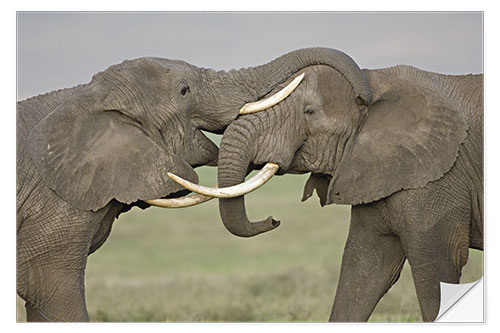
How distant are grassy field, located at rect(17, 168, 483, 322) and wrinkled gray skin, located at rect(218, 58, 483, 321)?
1.26ft

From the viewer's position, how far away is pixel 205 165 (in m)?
6.63

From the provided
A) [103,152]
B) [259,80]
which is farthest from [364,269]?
[103,152]

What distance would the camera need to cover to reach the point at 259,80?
6504 mm

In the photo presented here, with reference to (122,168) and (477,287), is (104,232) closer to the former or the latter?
(122,168)

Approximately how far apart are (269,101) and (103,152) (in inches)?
36.5

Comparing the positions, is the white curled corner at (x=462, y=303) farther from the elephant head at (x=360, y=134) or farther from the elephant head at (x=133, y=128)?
the elephant head at (x=133, y=128)

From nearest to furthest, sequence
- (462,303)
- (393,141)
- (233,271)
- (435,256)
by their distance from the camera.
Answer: (462,303)
(435,256)
(393,141)
(233,271)

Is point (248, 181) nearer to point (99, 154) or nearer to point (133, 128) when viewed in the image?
point (133, 128)

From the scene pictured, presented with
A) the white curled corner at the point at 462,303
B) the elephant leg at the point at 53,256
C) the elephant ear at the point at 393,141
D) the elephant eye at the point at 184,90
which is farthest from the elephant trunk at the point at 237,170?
the white curled corner at the point at 462,303

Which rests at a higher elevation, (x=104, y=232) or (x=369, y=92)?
(x=369, y=92)

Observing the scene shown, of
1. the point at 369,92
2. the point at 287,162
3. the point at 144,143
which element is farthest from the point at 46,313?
the point at 369,92

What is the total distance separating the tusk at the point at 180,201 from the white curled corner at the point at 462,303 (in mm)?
1393

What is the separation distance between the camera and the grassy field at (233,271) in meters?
9.66

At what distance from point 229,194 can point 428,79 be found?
53.6 inches
